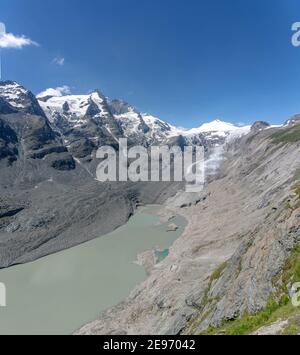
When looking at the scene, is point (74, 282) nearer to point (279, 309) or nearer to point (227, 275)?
point (227, 275)

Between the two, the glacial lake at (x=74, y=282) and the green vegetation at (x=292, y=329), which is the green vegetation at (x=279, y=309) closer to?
the green vegetation at (x=292, y=329)

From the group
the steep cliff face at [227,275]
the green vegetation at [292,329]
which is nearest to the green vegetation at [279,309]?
the steep cliff face at [227,275]

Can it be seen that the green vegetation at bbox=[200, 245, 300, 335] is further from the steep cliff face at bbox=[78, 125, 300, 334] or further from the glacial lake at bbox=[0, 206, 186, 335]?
the glacial lake at bbox=[0, 206, 186, 335]

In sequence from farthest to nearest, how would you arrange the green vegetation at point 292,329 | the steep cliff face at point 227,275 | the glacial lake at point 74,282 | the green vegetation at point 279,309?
the glacial lake at point 74,282 → the steep cliff face at point 227,275 → the green vegetation at point 279,309 → the green vegetation at point 292,329

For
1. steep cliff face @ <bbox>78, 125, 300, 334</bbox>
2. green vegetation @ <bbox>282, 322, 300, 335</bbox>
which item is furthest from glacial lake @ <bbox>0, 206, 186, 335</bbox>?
green vegetation @ <bbox>282, 322, 300, 335</bbox>

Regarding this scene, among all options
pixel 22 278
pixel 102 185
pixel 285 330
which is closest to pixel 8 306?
pixel 22 278

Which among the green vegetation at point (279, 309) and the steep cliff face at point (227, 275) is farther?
the steep cliff face at point (227, 275)

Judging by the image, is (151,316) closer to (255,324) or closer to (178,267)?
(178,267)
